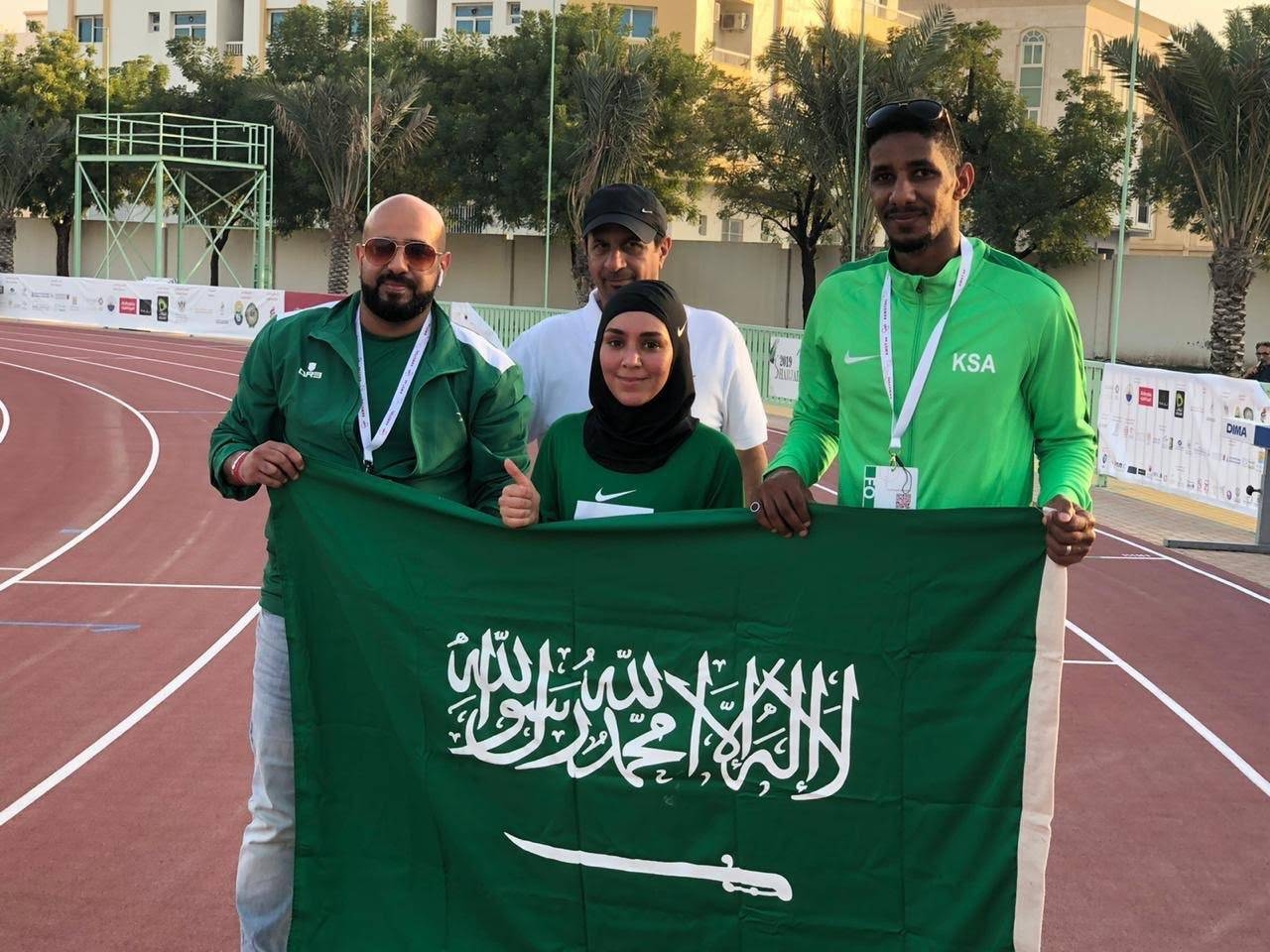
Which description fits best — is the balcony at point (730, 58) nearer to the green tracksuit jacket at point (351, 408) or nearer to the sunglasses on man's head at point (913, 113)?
the green tracksuit jacket at point (351, 408)

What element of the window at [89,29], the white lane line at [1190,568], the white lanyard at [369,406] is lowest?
the white lane line at [1190,568]

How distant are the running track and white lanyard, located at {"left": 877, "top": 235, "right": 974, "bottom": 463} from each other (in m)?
2.70

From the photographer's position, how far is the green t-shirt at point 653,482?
447 centimetres

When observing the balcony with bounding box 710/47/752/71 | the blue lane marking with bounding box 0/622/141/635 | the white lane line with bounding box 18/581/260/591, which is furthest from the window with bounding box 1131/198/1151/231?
the blue lane marking with bounding box 0/622/141/635

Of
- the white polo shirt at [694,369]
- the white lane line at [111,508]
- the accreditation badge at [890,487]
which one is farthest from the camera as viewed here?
the white lane line at [111,508]

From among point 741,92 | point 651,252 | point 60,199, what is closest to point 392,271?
point 651,252

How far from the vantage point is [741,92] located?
49.3 metres

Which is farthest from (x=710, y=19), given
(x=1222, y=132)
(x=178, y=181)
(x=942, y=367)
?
(x=942, y=367)

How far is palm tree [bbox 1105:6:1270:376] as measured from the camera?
28.9 meters

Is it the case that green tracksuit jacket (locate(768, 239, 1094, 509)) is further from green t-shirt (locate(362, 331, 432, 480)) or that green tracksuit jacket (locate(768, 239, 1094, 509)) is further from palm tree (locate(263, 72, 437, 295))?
palm tree (locate(263, 72, 437, 295))

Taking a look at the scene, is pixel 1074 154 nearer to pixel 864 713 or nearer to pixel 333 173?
pixel 333 173

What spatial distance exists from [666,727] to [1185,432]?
15121 mm

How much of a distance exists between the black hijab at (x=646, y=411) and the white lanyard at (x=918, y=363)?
0.63m

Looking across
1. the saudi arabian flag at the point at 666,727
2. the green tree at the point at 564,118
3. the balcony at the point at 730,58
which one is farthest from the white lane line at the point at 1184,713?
the balcony at the point at 730,58
